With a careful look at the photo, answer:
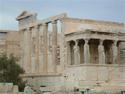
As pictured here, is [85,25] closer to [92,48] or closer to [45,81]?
[92,48]

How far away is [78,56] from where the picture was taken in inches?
1276

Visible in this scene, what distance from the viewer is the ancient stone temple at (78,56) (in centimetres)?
3109

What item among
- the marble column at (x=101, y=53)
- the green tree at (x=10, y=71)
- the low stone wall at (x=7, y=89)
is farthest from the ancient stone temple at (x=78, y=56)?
the low stone wall at (x=7, y=89)

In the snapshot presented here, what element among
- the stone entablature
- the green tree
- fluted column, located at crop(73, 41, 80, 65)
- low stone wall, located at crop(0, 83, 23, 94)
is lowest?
low stone wall, located at crop(0, 83, 23, 94)

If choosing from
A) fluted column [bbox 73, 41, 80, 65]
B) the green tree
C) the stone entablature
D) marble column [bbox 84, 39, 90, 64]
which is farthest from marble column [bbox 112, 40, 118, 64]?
the green tree

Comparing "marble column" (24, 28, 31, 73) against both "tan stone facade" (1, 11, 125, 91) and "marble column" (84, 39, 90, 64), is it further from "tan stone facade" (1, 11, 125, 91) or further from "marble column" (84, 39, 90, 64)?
"marble column" (84, 39, 90, 64)

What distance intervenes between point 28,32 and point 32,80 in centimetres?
500

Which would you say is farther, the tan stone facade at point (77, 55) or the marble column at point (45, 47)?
the marble column at point (45, 47)

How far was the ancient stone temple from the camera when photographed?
31.1 metres

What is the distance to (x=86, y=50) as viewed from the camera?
31547 mm

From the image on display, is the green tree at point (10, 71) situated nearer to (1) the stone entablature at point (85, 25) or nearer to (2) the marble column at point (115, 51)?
(1) the stone entablature at point (85, 25)

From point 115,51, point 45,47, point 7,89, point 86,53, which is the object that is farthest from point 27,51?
point 7,89

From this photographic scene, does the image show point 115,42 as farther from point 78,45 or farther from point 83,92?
point 83,92

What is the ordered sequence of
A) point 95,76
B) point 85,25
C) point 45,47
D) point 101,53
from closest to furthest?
point 95,76 < point 101,53 < point 85,25 < point 45,47
